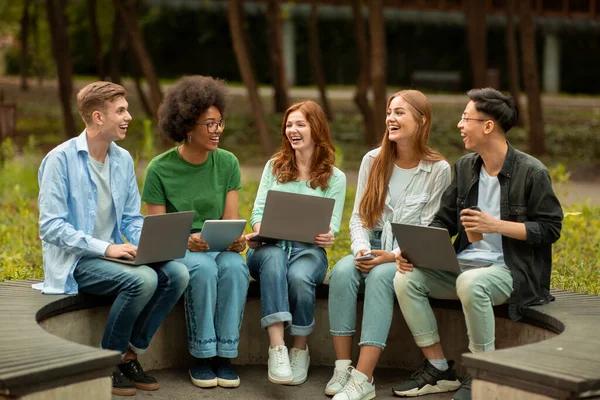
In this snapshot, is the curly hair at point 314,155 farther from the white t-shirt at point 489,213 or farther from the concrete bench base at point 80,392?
the concrete bench base at point 80,392

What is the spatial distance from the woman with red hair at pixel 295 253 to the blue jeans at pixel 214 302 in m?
0.15

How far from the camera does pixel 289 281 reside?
20.1ft

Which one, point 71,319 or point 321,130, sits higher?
point 321,130

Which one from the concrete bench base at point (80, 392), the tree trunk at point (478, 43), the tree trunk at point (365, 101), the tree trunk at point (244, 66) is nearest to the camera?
the concrete bench base at point (80, 392)

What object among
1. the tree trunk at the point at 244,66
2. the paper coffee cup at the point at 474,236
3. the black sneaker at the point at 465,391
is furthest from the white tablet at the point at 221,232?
the tree trunk at the point at 244,66

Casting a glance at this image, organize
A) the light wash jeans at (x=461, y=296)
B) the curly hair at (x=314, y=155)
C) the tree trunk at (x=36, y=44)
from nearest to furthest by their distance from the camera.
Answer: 1. the light wash jeans at (x=461, y=296)
2. the curly hair at (x=314, y=155)
3. the tree trunk at (x=36, y=44)

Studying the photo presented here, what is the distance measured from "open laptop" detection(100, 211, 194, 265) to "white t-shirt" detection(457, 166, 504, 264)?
4.98ft

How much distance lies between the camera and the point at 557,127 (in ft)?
80.6

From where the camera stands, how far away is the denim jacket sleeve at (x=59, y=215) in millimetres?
5742

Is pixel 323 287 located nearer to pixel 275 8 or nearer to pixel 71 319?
pixel 71 319

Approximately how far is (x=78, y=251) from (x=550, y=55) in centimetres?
3720

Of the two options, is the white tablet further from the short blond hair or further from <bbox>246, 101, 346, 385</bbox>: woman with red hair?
the short blond hair

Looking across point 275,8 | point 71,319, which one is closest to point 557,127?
point 275,8

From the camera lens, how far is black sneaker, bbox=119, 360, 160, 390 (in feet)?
19.5
